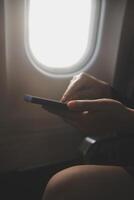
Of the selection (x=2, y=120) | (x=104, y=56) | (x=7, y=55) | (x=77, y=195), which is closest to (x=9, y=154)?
(x=2, y=120)

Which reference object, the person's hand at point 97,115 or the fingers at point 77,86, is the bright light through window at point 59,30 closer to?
the fingers at point 77,86

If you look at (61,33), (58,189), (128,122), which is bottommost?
(58,189)

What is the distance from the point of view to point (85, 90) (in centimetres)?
96

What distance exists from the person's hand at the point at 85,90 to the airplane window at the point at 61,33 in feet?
1.08

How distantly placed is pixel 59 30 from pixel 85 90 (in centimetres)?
37

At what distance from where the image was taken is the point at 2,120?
1347 mm

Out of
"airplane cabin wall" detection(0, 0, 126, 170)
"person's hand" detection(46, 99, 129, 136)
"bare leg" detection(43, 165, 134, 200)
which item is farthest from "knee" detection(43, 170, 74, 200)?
"airplane cabin wall" detection(0, 0, 126, 170)

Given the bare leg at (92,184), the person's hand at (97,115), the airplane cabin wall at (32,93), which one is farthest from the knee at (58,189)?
the airplane cabin wall at (32,93)

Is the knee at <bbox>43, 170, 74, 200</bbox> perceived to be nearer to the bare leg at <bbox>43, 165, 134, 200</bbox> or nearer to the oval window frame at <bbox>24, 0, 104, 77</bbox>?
the bare leg at <bbox>43, 165, 134, 200</bbox>

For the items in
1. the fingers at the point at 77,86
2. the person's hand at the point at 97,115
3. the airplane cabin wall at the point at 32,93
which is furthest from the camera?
the airplane cabin wall at the point at 32,93

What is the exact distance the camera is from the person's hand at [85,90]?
944 mm

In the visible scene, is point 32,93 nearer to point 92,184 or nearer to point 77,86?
point 77,86

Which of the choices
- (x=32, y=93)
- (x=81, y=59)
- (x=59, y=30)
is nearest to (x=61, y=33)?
(x=59, y=30)

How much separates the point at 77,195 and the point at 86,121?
19cm
